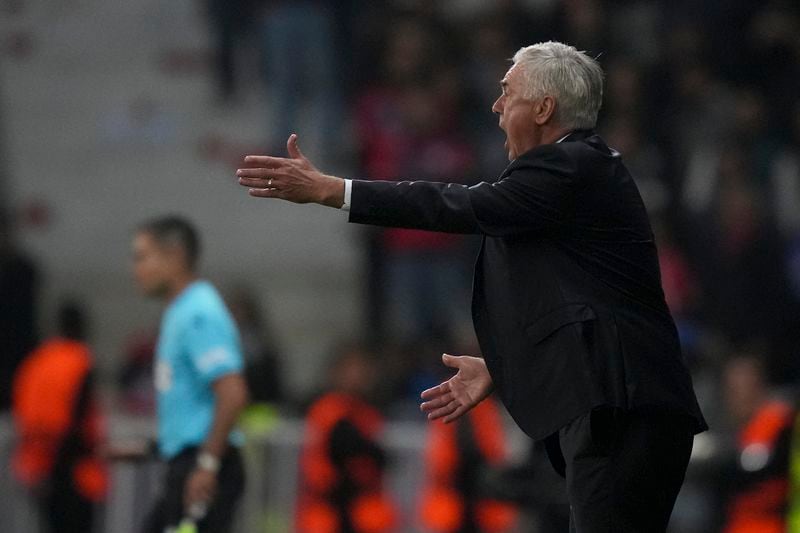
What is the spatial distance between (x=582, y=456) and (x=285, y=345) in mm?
8427

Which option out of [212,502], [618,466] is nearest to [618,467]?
[618,466]

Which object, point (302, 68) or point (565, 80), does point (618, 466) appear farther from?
point (302, 68)

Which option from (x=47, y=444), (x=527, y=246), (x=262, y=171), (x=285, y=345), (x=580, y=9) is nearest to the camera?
(x=262, y=171)

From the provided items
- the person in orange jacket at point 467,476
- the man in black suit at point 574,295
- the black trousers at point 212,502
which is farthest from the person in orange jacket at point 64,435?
the man in black suit at point 574,295

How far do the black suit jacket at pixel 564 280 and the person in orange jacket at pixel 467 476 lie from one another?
4.76 m

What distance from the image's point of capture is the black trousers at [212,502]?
6.84m

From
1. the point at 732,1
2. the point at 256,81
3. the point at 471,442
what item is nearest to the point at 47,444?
the point at 471,442

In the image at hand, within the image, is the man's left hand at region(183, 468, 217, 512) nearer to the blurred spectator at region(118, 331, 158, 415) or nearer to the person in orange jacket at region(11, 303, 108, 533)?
the person in orange jacket at region(11, 303, 108, 533)

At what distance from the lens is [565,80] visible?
4902mm

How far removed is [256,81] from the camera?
541 inches

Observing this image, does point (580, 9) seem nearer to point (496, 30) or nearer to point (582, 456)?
point (496, 30)

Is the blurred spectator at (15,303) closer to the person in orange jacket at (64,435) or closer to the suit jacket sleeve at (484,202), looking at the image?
the person in orange jacket at (64,435)

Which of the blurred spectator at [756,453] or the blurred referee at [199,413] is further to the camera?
the blurred spectator at [756,453]

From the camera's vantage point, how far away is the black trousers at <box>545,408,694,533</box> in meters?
4.82
